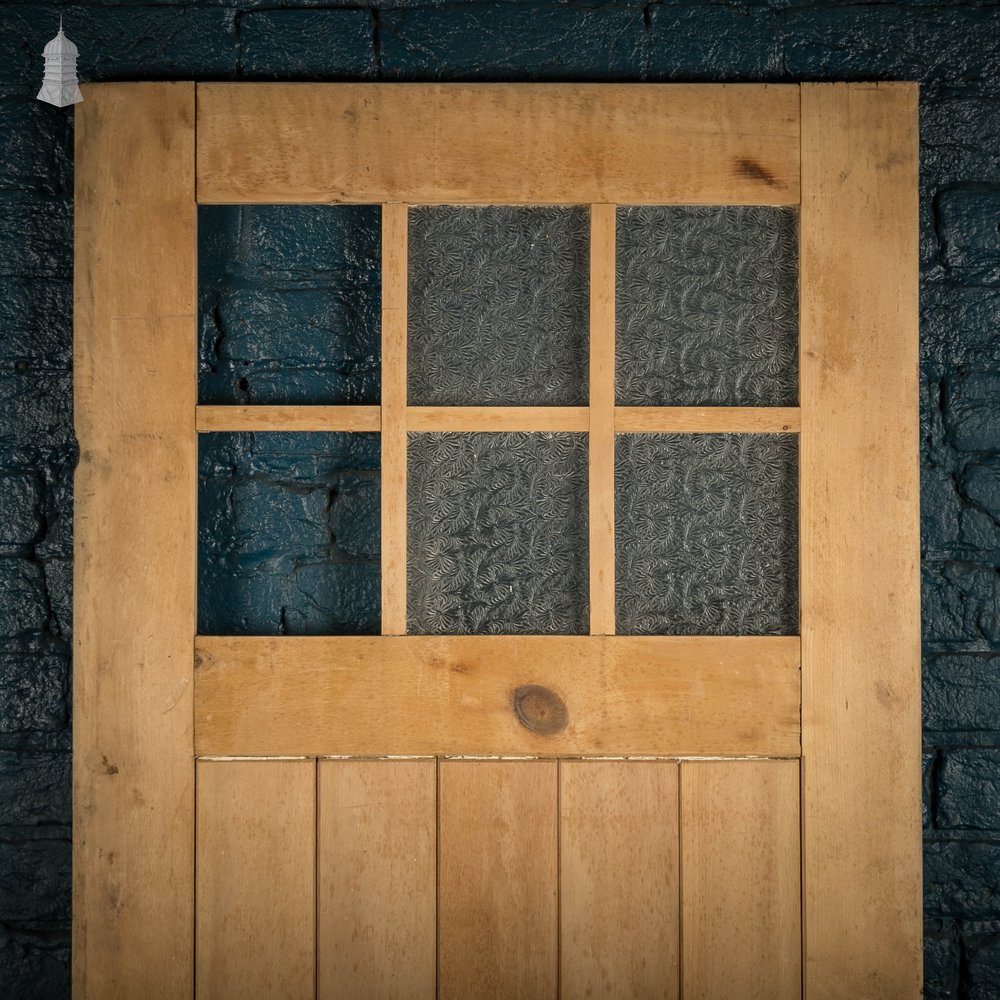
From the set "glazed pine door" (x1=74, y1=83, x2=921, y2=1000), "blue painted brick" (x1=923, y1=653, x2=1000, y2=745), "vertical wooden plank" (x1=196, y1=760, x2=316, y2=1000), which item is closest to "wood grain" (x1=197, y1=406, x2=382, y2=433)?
"glazed pine door" (x1=74, y1=83, x2=921, y2=1000)

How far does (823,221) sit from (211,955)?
4.20 feet

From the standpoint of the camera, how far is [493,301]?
1.21 meters

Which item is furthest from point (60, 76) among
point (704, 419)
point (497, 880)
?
point (497, 880)

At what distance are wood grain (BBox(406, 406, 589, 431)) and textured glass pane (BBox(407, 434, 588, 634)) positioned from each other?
2cm

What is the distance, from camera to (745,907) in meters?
1.17

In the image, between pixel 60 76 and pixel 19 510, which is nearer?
pixel 60 76

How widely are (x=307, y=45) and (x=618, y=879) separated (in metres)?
1.23

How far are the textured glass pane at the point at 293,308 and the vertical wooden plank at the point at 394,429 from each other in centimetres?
5

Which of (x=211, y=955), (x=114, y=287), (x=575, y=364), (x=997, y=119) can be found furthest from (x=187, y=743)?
(x=997, y=119)

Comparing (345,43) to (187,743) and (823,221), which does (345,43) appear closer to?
(823,221)

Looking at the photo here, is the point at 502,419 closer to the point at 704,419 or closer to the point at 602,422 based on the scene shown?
the point at 602,422

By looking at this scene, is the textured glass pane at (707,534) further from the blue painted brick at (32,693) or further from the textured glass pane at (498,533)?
the blue painted brick at (32,693)

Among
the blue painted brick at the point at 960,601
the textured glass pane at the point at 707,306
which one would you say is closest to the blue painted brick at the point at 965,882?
the blue painted brick at the point at 960,601

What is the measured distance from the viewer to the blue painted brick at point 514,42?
123cm
